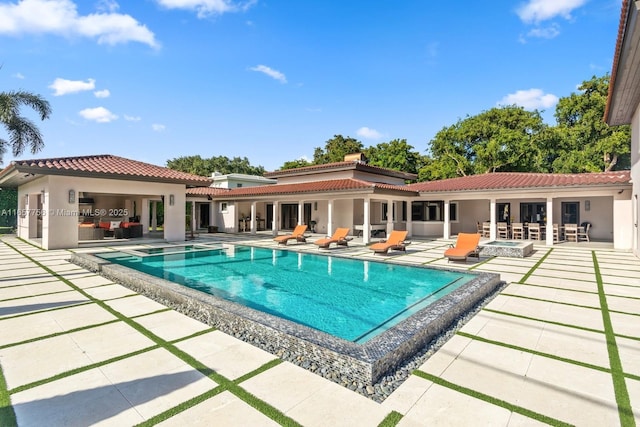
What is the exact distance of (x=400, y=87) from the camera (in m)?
24.3

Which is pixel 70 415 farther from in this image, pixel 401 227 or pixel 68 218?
pixel 401 227

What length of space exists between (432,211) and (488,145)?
15099 millimetres

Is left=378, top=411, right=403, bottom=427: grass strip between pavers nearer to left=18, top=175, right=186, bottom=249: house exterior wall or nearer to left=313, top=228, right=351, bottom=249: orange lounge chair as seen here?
left=313, top=228, right=351, bottom=249: orange lounge chair

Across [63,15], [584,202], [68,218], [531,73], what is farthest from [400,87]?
[68,218]

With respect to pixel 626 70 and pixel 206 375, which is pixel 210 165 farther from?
pixel 206 375

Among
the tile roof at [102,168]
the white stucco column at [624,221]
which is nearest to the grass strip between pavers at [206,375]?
the tile roof at [102,168]

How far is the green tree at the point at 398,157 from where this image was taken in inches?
1476

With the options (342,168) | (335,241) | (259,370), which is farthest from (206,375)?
(342,168)

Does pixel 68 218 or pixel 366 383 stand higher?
pixel 68 218

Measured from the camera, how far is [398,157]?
37.5m

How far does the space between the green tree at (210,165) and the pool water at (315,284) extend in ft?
134

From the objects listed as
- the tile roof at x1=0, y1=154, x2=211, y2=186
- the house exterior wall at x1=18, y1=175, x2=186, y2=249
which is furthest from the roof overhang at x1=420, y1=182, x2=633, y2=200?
the house exterior wall at x1=18, y1=175, x2=186, y2=249

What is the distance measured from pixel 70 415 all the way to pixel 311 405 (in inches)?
83.1

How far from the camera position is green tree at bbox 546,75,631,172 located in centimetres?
2841
